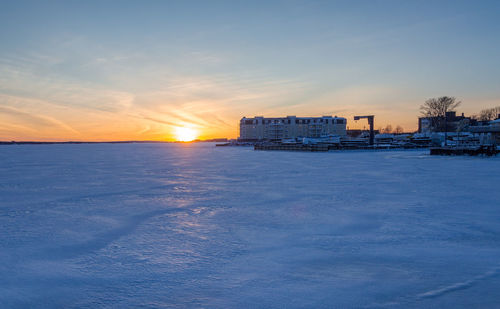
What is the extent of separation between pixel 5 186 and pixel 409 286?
15823 mm

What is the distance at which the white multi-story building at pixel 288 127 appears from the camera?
137m

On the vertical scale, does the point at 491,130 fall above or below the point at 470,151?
above

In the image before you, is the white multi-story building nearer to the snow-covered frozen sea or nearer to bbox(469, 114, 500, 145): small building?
bbox(469, 114, 500, 145): small building

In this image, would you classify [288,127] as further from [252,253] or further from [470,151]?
[252,253]

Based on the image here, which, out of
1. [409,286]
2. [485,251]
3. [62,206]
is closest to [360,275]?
[409,286]

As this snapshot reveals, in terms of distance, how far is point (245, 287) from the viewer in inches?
152

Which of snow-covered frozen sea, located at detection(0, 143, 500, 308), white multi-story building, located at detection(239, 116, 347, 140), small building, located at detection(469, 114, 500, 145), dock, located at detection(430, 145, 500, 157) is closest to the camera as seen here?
snow-covered frozen sea, located at detection(0, 143, 500, 308)

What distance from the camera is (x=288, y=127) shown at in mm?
140000

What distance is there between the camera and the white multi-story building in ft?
450

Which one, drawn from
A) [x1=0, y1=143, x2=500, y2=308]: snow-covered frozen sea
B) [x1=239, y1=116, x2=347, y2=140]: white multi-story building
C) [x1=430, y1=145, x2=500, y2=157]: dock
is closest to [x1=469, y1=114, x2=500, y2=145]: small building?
[x1=430, y1=145, x2=500, y2=157]: dock

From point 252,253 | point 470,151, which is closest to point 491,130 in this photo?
point 470,151

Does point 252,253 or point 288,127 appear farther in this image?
point 288,127

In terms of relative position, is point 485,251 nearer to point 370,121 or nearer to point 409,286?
point 409,286

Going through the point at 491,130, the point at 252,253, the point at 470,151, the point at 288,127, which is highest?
the point at 288,127
